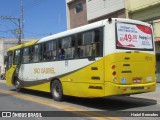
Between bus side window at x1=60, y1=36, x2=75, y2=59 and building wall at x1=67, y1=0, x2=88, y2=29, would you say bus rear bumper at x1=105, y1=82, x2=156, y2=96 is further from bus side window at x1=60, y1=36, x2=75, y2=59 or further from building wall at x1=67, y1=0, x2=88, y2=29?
building wall at x1=67, y1=0, x2=88, y2=29

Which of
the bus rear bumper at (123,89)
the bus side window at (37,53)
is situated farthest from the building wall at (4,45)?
the bus rear bumper at (123,89)

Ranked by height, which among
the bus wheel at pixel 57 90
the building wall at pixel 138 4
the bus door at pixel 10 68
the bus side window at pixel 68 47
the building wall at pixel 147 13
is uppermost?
the building wall at pixel 138 4

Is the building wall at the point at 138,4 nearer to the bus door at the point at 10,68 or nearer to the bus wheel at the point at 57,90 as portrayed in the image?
the bus door at the point at 10,68

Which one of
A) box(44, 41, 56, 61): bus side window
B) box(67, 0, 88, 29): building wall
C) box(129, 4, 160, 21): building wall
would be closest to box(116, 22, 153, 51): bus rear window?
box(44, 41, 56, 61): bus side window

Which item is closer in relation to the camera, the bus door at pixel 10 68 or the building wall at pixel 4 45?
the bus door at pixel 10 68

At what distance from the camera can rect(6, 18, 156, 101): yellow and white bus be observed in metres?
11.7

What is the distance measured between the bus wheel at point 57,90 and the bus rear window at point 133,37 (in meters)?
4.05

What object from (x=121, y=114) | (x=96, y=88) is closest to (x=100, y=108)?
(x=96, y=88)

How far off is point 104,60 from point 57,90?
419cm

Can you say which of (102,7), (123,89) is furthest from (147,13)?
(123,89)

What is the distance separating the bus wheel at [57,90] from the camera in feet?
48.4

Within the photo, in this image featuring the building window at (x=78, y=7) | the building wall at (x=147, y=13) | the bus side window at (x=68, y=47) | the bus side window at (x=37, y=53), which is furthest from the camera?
the building window at (x=78, y=7)

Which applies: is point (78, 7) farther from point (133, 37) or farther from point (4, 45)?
point (4, 45)

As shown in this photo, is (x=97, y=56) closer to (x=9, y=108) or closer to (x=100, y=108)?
(x=100, y=108)
